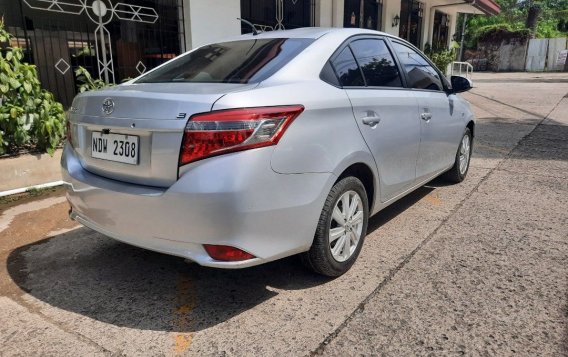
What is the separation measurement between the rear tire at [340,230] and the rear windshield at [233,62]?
816 mm

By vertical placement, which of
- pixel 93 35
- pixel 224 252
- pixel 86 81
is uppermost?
pixel 93 35

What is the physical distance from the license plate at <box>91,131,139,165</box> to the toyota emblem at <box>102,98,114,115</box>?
13cm

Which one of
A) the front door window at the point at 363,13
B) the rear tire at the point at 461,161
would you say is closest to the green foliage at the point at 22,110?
the rear tire at the point at 461,161

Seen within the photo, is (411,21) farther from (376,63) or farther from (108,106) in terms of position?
(108,106)

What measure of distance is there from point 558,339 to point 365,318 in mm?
935

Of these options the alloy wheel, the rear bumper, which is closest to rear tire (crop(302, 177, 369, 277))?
the alloy wheel

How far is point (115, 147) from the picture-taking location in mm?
2436

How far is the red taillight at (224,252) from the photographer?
2.19 m

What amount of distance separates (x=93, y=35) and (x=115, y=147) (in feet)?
15.0

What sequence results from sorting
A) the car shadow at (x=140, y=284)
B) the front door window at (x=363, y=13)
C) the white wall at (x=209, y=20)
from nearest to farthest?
the car shadow at (x=140, y=284)
the white wall at (x=209, y=20)
the front door window at (x=363, y=13)

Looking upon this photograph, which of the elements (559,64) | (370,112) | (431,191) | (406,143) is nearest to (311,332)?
(370,112)

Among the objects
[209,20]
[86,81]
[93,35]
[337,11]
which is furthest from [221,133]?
[337,11]

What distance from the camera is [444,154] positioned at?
166 inches

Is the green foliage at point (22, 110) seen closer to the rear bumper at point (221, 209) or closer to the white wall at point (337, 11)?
the rear bumper at point (221, 209)
